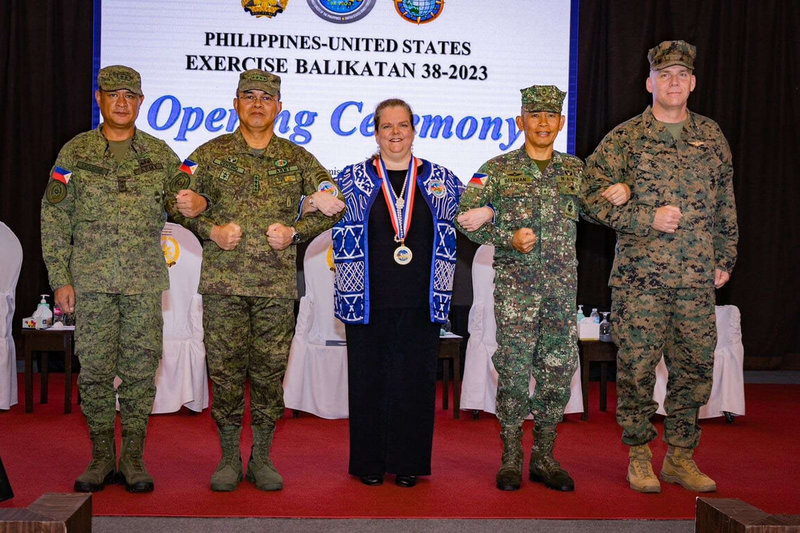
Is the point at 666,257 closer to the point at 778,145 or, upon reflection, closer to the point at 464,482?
the point at 464,482

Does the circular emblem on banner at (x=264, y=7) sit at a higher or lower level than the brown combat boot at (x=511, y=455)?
A: higher

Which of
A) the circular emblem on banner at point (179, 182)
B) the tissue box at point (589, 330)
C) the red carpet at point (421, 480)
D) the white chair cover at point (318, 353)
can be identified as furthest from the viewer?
the tissue box at point (589, 330)

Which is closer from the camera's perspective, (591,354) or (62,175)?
(62,175)

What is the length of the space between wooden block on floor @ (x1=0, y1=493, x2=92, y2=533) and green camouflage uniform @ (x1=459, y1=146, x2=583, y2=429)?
257cm

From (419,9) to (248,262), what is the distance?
422cm

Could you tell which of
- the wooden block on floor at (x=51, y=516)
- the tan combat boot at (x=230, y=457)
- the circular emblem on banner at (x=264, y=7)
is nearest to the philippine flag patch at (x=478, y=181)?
the tan combat boot at (x=230, y=457)

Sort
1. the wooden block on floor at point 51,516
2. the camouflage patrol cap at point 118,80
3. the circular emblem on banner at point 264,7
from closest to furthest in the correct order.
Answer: the wooden block on floor at point 51,516, the camouflage patrol cap at point 118,80, the circular emblem on banner at point 264,7

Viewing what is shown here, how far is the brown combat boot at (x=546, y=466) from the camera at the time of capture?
378 centimetres

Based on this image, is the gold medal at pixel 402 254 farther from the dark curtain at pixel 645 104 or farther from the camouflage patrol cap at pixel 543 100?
the dark curtain at pixel 645 104

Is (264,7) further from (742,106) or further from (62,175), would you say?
(742,106)

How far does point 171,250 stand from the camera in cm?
573

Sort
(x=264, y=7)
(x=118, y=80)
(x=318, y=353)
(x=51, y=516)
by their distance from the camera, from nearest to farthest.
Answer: (x=51, y=516) < (x=118, y=80) < (x=318, y=353) < (x=264, y=7)

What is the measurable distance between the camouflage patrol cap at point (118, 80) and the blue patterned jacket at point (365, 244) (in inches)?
39.7

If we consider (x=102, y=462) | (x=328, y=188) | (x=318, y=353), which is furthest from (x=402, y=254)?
(x=318, y=353)
